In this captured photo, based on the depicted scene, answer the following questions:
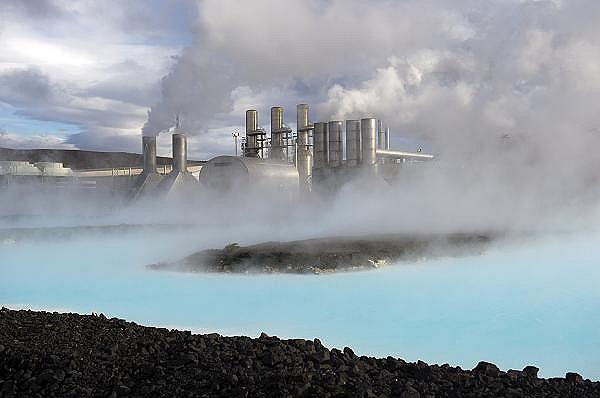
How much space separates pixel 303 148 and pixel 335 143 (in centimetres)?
235

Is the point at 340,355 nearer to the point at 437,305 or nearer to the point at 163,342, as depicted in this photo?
the point at 163,342

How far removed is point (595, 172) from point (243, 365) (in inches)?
930

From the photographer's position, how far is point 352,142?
121 ft

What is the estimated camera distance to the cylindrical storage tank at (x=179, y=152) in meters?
34.8

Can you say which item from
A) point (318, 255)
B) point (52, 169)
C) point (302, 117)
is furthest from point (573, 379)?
point (52, 169)

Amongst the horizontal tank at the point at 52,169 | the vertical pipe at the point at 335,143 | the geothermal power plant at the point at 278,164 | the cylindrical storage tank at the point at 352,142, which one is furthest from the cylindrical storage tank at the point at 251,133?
the horizontal tank at the point at 52,169

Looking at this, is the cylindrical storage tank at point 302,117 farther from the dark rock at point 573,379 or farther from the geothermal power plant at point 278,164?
the dark rock at point 573,379

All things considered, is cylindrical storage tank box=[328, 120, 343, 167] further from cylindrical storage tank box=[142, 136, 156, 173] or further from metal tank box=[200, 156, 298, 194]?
cylindrical storage tank box=[142, 136, 156, 173]

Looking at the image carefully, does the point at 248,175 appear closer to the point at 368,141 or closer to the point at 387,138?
the point at 368,141

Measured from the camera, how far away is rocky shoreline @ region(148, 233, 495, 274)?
1520 centimetres

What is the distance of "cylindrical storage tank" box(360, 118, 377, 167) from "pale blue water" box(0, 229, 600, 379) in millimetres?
17902

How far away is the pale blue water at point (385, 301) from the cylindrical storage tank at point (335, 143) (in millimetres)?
20378

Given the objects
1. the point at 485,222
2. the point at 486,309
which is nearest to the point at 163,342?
the point at 486,309

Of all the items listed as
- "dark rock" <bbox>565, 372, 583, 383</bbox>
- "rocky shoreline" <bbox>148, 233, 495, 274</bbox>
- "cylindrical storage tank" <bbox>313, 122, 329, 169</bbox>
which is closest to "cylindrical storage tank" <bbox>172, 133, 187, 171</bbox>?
"cylindrical storage tank" <bbox>313, 122, 329, 169</bbox>
